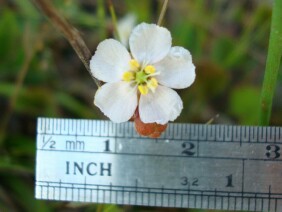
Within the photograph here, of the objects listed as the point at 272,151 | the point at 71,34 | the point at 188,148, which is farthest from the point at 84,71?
the point at 272,151

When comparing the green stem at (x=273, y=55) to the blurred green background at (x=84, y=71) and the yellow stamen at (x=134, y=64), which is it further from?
the blurred green background at (x=84, y=71)

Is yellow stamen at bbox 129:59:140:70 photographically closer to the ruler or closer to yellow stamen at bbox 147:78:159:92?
yellow stamen at bbox 147:78:159:92

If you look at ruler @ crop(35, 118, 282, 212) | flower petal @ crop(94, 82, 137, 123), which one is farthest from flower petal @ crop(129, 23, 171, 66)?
ruler @ crop(35, 118, 282, 212)

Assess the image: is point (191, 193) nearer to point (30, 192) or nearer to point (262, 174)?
point (262, 174)

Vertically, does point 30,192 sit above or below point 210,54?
below

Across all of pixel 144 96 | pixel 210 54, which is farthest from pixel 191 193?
pixel 210 54

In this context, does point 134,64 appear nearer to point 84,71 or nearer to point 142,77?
point 142,77

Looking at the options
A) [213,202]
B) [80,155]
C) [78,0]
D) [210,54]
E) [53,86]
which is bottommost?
[213,202]
